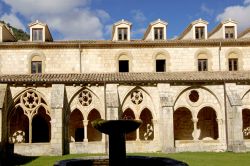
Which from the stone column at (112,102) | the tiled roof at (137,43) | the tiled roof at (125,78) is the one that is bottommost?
the stone column at (112,102)

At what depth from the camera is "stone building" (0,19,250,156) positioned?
24234 mm

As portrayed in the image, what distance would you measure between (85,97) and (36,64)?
531 cm

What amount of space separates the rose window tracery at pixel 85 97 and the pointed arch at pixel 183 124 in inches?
264

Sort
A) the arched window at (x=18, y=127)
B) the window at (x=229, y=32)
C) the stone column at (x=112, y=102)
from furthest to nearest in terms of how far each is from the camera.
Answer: the window at (x=229, y=32) < the arched window at (x=18, y=127) < the stone column at (x=112, y=102)

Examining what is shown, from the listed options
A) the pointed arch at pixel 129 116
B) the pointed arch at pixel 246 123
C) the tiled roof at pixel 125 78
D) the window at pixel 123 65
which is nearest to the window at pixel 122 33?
the window at pixel 123 65

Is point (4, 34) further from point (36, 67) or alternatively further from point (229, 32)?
point (229, 32)

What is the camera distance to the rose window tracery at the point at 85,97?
2498 cm

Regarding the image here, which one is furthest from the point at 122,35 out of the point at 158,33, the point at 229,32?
the point at 229,32

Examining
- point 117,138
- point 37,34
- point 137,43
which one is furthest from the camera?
point 37,34

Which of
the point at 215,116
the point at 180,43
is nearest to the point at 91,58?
the point at 180,43

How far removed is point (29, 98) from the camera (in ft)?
81.5

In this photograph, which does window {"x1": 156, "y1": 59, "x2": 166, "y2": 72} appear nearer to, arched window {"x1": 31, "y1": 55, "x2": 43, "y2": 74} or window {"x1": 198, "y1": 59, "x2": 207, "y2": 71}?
window {"x1": 198, "y1": 59, "x2": 207, "y2": 71}

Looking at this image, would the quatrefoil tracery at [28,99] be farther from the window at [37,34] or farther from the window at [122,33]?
the window at [122,33]

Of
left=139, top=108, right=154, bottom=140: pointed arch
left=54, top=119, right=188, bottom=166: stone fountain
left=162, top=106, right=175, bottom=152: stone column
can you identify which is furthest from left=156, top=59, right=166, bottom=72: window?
left=54, top=119, right=188, bottom=166: stone fountain
